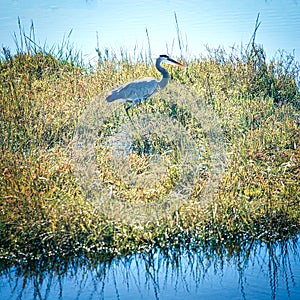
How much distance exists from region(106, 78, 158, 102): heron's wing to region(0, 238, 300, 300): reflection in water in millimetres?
2572

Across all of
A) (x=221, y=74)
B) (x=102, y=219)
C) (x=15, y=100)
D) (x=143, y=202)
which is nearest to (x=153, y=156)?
(x=143, y=202)

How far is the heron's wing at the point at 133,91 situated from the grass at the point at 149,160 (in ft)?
0.52

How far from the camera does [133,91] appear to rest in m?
6.32

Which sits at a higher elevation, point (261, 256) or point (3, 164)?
point (3, 164)

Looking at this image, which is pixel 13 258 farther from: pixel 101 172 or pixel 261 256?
pixel 261 256

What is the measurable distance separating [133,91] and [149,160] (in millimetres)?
1298

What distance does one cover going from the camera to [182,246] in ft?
13.6

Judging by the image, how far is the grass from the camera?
4148mm

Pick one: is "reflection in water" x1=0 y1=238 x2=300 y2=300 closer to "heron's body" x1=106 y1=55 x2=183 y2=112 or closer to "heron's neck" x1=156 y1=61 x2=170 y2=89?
"heron's body" x1=106 y1=55 x2=183 y2=112

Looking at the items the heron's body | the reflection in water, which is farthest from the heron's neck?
the reflection in water

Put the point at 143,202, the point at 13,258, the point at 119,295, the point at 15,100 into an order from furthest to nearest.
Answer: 1. the point at 15,100
2. the point at 143,202
3. the point at 13,258
4. the point at 119,295

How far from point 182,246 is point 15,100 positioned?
2874 millimetres

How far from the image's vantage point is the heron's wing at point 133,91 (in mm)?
6336

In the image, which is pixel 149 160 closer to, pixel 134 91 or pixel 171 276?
pixel 134 91
